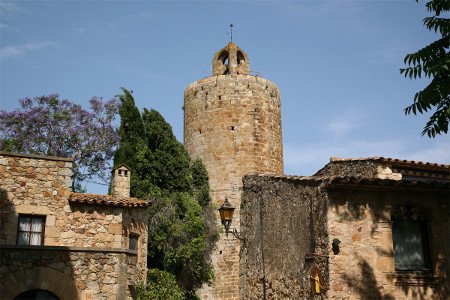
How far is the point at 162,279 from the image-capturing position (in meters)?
21.9

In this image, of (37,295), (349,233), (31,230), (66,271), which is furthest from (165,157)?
(349,233)

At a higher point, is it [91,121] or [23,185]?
[91,121]

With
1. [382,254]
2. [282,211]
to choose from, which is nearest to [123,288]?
[282,211]

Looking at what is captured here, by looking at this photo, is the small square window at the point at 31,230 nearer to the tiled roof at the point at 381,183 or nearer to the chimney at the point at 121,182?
the chimney at the point at 121,182

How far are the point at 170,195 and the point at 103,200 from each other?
6931mm

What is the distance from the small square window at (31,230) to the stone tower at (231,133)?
36.6 feet

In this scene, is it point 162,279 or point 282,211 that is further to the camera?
point 162,279

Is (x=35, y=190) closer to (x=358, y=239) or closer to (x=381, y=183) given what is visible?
(x=358, y=239)

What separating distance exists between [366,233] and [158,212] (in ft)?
45.8

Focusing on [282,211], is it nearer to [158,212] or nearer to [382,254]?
[382,254]

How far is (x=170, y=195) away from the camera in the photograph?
991 inches

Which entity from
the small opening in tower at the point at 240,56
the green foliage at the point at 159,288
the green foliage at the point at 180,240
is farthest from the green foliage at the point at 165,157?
→ the small opening in tower at the point at 240,56

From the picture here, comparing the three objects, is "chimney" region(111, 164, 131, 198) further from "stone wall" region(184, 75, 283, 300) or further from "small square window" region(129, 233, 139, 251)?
"stone wall" region(184, 75, 283, 300)

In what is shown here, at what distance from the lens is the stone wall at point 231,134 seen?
27875mm
